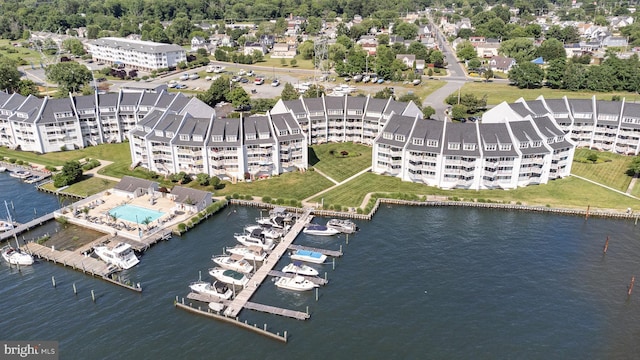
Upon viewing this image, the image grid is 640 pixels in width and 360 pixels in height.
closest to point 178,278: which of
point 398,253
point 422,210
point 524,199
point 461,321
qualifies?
point 398,253

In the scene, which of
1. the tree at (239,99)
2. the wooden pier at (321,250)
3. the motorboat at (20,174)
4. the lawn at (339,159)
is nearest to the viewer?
the wooden pier at (321,250)

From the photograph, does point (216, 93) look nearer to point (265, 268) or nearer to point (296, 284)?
point (265, 268)

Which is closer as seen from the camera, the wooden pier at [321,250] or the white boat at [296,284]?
the white boat at [296,284]

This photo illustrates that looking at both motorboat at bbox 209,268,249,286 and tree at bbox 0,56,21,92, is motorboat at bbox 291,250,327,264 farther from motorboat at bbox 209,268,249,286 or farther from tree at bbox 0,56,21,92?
tree at bbox 0,56,21,92

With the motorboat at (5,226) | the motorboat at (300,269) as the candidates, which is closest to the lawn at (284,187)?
the motorboat at (300,269)

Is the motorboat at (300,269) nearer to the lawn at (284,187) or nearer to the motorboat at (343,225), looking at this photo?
the motorboat at (343,225)

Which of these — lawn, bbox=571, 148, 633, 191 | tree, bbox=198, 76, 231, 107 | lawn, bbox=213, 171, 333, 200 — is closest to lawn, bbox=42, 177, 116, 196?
lawn, bbox=213, 171, 333, 200

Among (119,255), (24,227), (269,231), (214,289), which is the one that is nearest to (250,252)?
(269,231)
